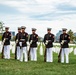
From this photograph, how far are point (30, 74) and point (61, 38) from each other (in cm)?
718

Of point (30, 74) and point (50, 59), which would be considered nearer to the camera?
point (30, 74)

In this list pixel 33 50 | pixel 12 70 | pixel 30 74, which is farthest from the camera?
pixel 33 50

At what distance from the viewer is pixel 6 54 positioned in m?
24.3

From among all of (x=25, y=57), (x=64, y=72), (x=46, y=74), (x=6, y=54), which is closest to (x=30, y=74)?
(x=46, y=74)

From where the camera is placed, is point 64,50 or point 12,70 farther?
point 64,50

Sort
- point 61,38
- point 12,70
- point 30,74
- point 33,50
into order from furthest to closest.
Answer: point 33,50, point 61,38, point 12,70, point 30,74

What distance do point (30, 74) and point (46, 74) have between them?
0.63 m

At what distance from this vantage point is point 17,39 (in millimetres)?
23281

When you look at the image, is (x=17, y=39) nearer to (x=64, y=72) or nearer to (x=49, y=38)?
(x=49, y=38)

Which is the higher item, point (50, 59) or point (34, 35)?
point (34, 35)

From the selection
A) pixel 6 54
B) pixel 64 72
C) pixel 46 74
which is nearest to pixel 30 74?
pixel 46 74

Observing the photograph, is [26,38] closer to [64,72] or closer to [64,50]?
[64,50]

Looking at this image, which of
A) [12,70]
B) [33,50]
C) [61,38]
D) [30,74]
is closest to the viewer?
[30,74]

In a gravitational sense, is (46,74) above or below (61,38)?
below
